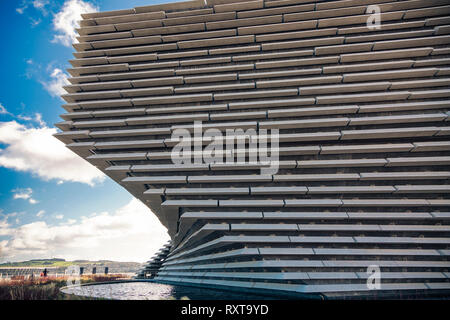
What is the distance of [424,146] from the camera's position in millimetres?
8414

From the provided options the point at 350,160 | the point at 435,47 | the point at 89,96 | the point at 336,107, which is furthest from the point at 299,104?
the point at 89,96

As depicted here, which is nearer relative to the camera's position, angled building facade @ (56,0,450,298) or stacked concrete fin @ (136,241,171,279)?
angled building facade @ (56,0,450,298)

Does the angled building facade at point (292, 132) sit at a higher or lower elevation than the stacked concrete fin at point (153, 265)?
higher

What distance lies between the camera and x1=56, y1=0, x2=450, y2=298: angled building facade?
8.32 metres

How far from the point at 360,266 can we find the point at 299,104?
19.6 feet

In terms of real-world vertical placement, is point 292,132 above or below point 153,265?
above

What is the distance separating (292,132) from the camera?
9.12 metres

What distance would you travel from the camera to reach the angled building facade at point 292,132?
27.3 feet

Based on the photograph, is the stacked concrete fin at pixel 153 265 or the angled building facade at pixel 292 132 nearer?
the angled building facade at pixel 292 132

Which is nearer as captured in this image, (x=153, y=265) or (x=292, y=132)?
(x=292, y=132)

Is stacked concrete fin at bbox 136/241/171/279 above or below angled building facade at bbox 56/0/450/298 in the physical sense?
below

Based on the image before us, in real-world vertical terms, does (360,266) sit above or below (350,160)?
below

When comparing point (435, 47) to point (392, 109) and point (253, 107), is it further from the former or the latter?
point (253, 107)
